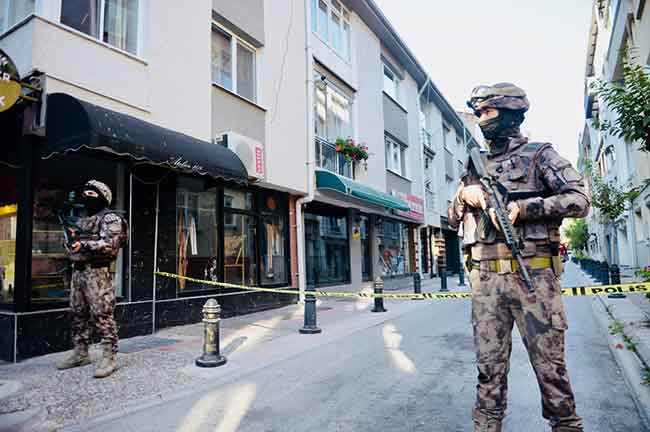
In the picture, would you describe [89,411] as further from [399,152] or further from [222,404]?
[399,152]

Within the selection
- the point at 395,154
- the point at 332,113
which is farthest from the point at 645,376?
the point at 395,154

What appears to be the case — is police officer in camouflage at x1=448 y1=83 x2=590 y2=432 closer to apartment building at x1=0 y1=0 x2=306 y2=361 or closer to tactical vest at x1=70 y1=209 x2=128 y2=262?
tactical vest at x1=70 y1=209 x2=128 y2=262

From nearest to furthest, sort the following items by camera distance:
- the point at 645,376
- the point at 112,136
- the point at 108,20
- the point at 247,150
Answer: the point at 645,376 → the point at 112,136 → the point at 108,20 → the point at 247,150

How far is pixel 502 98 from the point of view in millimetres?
2736

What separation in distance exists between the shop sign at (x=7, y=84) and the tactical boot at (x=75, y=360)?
9.96 ft

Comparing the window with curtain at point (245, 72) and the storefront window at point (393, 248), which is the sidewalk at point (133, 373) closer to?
the window with curtain at point (245, 72)

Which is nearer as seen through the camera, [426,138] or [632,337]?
[632,337]

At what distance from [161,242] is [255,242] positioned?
301 centimetres

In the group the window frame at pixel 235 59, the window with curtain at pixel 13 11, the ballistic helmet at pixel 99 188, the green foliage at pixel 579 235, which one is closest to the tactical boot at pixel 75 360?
the ballistic helmet at pixel 99 188

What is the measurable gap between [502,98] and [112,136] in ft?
15.3

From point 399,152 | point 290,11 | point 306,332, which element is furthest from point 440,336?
point 399,152

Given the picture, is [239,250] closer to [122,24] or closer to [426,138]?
[122,24]

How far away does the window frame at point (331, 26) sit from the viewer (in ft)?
41.9

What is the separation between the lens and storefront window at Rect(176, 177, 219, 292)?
8098mm
